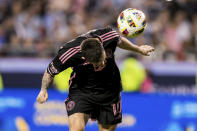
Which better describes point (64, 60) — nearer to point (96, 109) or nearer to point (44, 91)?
point (44, 91)

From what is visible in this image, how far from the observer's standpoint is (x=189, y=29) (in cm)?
1436

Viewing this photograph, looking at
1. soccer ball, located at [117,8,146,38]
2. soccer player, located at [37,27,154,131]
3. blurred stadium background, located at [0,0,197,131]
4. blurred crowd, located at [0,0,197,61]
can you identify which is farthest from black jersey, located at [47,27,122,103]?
blurred crowd, located at [0,0,197,61]

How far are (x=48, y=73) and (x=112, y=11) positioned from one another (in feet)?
24.0

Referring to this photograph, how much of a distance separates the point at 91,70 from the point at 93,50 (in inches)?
20.8

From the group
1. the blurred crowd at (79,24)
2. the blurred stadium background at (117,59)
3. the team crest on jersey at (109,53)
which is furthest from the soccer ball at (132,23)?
the blurred crowd at (79,24)

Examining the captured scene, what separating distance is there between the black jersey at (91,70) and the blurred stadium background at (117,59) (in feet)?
13.8

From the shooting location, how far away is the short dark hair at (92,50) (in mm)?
7066

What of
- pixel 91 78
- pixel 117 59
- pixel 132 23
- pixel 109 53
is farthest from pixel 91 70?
pixel 117 59

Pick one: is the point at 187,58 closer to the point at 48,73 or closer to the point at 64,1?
the point at 64,1

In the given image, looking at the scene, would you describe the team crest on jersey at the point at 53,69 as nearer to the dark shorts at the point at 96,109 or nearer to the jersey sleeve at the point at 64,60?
the jersey sleeve at the point at 64,60

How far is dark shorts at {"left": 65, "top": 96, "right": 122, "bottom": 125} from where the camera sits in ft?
24.7

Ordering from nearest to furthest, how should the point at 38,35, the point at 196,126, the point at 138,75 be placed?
the point at 196,126, the point at 138,75, the point at 38,35

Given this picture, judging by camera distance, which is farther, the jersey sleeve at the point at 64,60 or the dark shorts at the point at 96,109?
the dark shorts at the point at 96,109

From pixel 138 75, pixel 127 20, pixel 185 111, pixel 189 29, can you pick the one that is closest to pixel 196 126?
pixel 185 111
